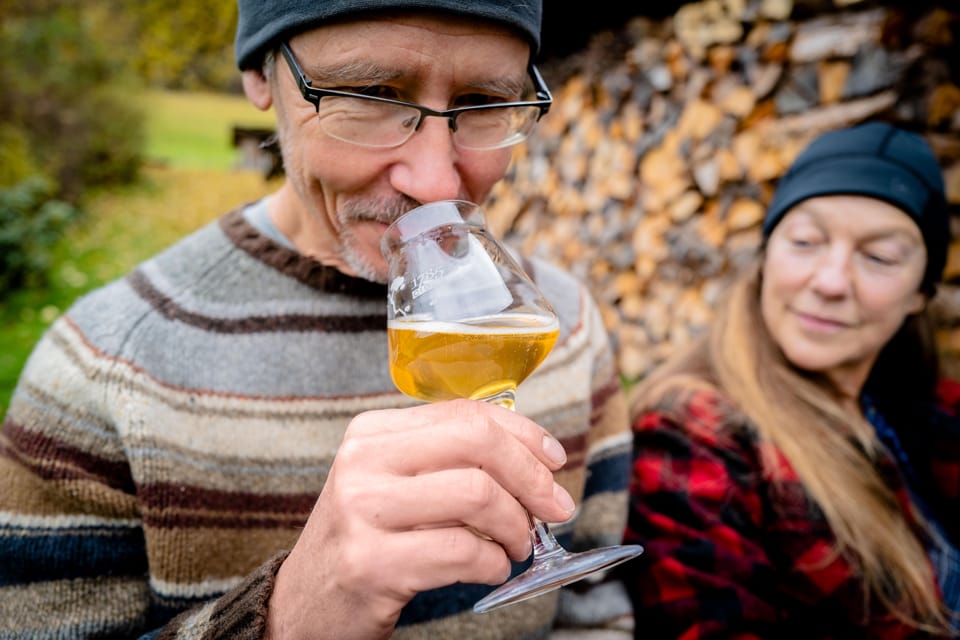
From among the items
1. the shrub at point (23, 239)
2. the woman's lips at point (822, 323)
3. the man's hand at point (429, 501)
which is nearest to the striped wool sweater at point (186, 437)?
the man's hand at point (429, 501)

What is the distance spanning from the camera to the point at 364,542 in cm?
86

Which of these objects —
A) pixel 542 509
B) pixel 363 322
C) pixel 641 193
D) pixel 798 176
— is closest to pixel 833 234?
pixel 798 176

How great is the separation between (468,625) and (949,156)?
3018 mm

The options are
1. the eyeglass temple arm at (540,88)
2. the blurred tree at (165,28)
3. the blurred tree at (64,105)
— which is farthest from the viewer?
the blurred tree at (165,28)

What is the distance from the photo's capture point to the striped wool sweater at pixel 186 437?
128 cm

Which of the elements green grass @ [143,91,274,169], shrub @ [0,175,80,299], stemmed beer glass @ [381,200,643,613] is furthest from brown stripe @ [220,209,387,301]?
green grass @ [143,91,274,169]

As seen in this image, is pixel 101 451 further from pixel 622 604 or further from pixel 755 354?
pixel 755 354

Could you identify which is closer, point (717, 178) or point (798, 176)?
point (798, 176)

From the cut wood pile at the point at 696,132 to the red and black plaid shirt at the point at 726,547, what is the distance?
6.58ft

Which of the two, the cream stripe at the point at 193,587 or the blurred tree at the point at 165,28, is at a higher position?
the blurred tree at the point at 165,28

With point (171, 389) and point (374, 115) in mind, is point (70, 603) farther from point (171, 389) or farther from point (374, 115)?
point (374, 115)

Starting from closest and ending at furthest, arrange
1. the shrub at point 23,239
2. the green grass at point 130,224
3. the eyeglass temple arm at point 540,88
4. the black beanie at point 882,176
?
1. the eyeglass temple arm at point 540,88
2. the black beanie at point 882,176
3. the green grass at point 130,224
4. the shrub at point 23,239

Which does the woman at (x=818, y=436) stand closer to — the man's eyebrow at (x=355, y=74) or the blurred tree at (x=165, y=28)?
the man's eyebrow at (x=355, y=74)

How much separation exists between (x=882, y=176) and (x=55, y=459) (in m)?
2.34
